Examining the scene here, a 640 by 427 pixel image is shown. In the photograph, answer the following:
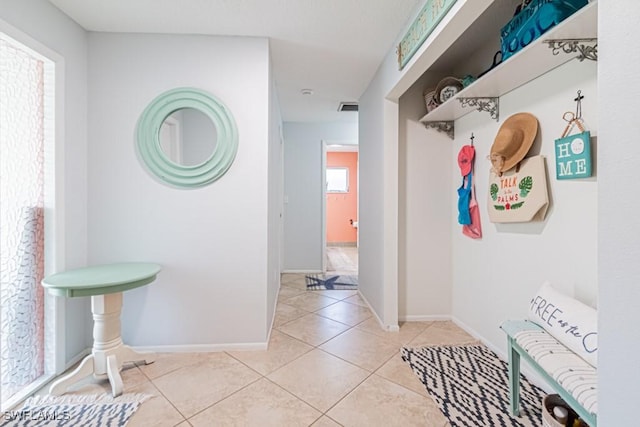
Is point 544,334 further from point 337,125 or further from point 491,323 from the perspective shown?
point 337,125

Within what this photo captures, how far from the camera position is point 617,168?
0.57m

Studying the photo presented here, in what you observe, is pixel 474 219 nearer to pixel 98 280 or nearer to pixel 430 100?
pixel 430 100

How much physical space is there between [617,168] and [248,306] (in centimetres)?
207

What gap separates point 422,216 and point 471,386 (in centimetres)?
137

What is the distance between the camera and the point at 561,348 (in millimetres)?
1227

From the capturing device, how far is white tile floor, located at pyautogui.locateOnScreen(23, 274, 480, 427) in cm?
145

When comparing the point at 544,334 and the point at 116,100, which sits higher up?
the point at 116,100

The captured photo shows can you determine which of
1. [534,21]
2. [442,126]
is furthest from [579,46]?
[442,126]

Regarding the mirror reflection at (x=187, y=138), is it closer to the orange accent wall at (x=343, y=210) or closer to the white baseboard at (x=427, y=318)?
the white baseboard at (x=427, y=318)

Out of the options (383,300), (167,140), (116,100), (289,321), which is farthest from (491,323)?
(116,100)

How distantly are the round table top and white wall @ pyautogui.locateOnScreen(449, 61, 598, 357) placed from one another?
2.27m

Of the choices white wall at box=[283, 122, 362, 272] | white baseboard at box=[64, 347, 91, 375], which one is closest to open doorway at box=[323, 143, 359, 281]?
white wall at box=[283, 122, 362, 272]

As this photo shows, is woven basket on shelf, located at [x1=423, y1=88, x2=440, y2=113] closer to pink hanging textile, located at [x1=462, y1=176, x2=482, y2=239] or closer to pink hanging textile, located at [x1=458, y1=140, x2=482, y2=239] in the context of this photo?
pink hanging textile, located at [x1=458, y1=140, x2=482, y2=239]

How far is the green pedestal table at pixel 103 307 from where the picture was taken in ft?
5.04
